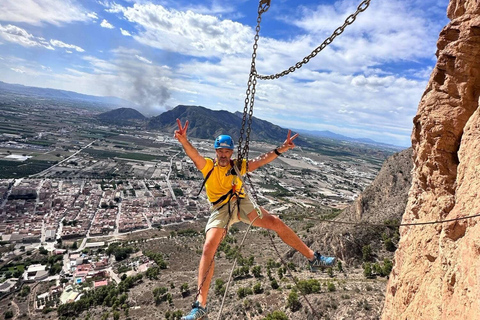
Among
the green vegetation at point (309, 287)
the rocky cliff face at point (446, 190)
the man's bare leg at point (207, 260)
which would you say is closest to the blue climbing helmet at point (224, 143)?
the man's bare leg at point (207, 260)

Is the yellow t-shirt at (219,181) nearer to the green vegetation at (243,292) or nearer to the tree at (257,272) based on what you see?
the green vegetation at (243,292)

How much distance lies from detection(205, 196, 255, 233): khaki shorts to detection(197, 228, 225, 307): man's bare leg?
0.17 m

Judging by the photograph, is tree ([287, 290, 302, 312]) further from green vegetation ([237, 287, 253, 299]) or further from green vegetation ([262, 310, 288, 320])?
green vegetation ([237, 287, 253, 299])

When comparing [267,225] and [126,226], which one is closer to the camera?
[267,225]

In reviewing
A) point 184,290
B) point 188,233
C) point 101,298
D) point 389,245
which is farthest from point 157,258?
point 389,245

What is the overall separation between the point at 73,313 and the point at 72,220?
36.3 m

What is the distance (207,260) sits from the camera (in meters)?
5.04

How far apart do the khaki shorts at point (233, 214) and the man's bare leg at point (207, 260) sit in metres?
0.17

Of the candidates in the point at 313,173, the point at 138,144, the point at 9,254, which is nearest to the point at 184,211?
the point at 9,254

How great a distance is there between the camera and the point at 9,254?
44.5m

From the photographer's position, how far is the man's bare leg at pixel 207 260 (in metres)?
4.89

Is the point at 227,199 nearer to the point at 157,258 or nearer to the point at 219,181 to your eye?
the point at 219,181

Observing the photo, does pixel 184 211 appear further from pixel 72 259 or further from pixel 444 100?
pixel 444 100

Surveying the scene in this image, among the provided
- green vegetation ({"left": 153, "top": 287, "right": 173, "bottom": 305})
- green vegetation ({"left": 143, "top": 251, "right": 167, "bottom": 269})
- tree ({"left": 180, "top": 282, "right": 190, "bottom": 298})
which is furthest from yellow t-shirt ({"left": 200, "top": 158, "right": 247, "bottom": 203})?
green vegetation ({"left": 143, "top": 251, "right": 167, "bottom": 269})
